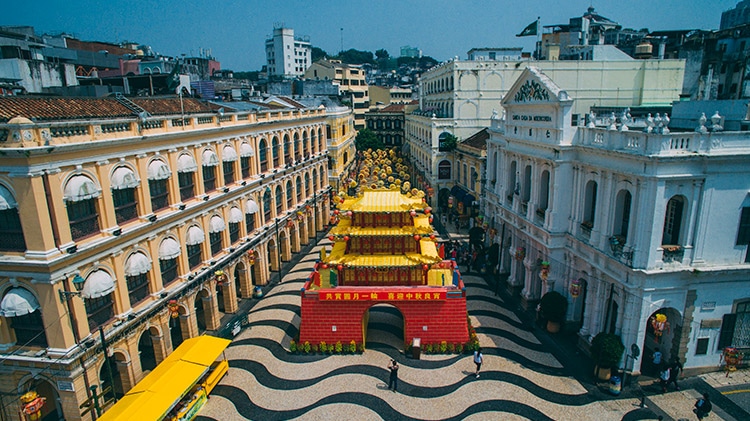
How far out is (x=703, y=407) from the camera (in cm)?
1955

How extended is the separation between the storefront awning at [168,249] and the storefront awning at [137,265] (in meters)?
1.53

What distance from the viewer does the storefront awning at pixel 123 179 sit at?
2106cm

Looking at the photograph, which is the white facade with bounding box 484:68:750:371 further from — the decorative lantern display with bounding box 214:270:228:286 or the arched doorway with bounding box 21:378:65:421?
the arched doorway with bounding box 21:378:65:421

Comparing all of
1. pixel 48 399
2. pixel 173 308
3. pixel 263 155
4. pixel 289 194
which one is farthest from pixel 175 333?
pixel 289 194

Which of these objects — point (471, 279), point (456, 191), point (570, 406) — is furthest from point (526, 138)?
point (456, 191)

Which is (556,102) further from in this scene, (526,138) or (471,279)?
(471,279)

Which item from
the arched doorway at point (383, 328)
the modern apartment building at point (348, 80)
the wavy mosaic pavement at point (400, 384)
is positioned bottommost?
the arched doorway at point (383, 328)

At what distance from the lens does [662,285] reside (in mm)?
21719

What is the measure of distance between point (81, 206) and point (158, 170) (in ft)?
15.7

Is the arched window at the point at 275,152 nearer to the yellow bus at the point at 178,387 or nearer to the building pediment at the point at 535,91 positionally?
the yellow bus at the point at 178,387

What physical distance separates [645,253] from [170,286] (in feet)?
82.3

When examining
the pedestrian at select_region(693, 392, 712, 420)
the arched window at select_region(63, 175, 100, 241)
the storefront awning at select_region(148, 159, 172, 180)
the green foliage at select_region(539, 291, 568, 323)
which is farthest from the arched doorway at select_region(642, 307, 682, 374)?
the arched window at select_region(63, 175, 100, 241)

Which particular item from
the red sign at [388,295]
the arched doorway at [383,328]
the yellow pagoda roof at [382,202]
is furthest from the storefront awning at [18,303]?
the arched doorway at [383,328]

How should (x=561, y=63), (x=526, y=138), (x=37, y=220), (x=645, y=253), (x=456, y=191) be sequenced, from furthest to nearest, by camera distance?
(x=456, y=191) < (x=561, y=63) < (x=526, y=138) < (x=645, y=253) < (x=37, y=220)
